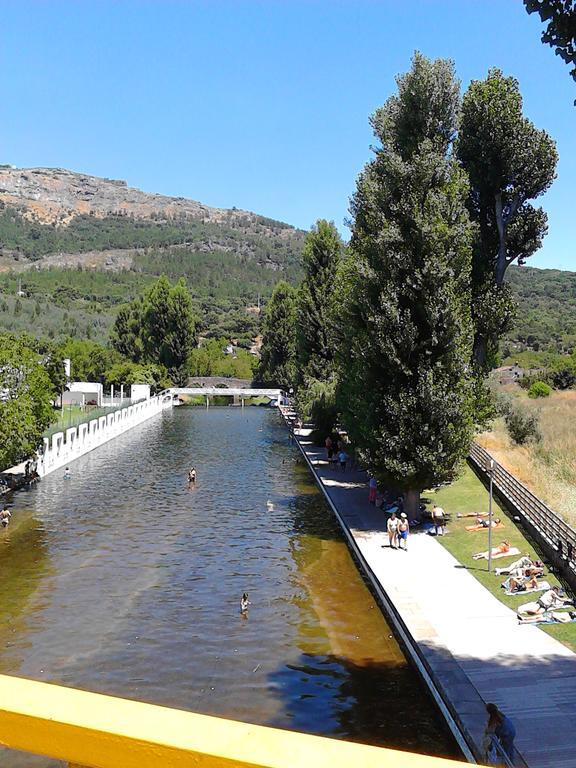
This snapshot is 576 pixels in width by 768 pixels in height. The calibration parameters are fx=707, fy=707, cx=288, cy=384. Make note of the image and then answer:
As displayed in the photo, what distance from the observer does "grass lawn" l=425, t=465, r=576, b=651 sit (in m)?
16.5

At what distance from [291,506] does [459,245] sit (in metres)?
13.2

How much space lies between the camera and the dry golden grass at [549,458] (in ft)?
79.5

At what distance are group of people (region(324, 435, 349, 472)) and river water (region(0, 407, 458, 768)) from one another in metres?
4.12

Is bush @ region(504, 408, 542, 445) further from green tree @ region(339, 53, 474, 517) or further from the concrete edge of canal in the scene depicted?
the concrete edge of canal

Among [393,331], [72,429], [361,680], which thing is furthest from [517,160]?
[72,429]

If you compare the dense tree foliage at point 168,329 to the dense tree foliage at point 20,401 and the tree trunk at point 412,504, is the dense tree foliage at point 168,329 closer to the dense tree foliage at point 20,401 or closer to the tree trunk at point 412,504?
the dense tree foliage at point 20,401

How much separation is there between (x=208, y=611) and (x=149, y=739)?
17.1m

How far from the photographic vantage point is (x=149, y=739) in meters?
1.65

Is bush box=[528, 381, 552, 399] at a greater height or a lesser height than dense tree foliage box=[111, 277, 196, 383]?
lesser

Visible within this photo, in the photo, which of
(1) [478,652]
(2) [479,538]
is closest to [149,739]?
→ (1) [478,652]

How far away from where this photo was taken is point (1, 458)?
28.5 metres

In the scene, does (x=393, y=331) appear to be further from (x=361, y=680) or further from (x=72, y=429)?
(x=72, y=429)

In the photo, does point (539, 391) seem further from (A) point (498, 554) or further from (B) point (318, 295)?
(A) point (498, 554)

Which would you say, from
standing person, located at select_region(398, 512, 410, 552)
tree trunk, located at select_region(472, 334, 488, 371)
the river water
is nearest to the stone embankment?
the river water
